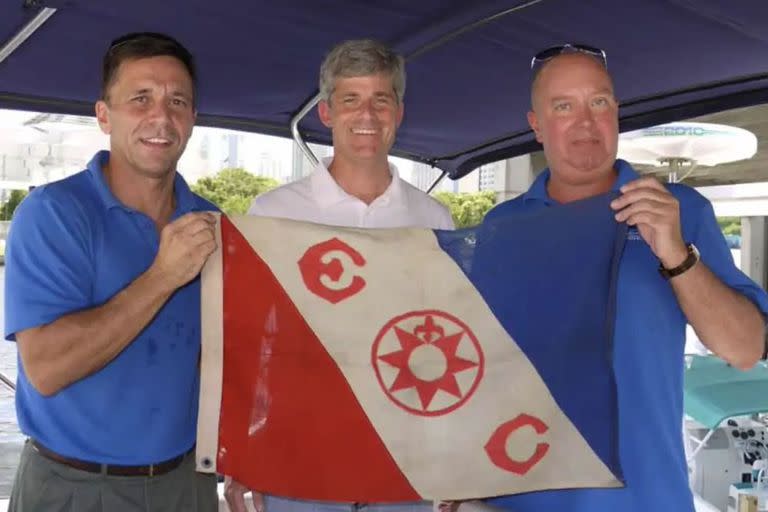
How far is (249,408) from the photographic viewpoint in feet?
6.96

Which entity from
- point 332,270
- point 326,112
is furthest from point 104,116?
point 332,270

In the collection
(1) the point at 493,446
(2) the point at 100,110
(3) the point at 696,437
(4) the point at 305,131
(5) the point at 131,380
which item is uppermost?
(4) the point at 305,131

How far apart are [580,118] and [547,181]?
26 centimetres

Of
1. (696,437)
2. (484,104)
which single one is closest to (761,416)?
(696,437)

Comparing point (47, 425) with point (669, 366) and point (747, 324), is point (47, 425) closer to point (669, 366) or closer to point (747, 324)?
point (669, 366)

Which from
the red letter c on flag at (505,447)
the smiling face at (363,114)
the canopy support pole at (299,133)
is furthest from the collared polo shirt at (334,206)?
the canopy support pole at (299,133)

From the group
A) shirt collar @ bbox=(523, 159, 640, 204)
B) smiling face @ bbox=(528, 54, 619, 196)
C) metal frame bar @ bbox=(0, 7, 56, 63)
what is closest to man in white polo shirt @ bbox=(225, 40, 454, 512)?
shirt collar @ bbox=(523, 159, 640, 204)

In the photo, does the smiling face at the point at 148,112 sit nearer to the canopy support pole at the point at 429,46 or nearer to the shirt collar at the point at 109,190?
the shirt collar at the point at 109,190

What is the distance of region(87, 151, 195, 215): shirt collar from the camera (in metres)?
2.20

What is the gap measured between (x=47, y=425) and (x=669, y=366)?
1.63m

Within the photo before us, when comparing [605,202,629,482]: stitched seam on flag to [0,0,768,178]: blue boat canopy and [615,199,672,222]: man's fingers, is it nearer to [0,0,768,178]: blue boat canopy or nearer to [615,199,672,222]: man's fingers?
[615,199,672,222]: man's fingers

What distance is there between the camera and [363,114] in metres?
2.45

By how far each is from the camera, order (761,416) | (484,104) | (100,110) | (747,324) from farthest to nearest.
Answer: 1. (761,416)
2. (484,104)
3. (100,110)
4. (747,324)

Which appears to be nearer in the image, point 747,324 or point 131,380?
point 747,324
